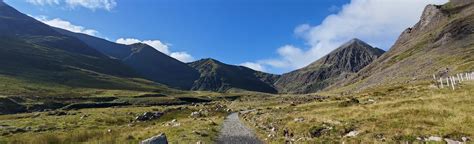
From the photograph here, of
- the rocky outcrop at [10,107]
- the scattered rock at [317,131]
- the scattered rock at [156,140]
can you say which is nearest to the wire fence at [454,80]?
the scattered rock at [317,131]

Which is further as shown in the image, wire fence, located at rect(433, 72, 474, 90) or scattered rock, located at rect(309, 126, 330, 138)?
wire fence, located at rect(433, 72, 474, 90)

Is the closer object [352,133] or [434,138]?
[434,138]

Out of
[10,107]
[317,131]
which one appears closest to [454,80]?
[317,131]

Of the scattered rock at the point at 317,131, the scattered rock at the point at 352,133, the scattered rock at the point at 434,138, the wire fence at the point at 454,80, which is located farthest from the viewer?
the wire fence at the point at 454,80

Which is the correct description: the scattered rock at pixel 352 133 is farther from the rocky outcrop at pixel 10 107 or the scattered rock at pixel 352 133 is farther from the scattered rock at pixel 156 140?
the rocky outcrop at pixel 10 107

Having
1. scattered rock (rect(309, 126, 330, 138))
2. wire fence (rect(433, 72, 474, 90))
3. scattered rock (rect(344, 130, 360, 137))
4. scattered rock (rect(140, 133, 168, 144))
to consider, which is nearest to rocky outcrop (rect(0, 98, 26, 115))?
scattered rock (rect(140, 133, 168, 144))

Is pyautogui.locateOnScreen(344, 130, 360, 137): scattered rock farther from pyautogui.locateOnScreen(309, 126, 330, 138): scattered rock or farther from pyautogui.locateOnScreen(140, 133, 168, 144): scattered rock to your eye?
pyautogui.locateOnScreen(140, 133, 168, 144): scattered rock

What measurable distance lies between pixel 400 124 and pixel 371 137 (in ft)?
Result: 14.5

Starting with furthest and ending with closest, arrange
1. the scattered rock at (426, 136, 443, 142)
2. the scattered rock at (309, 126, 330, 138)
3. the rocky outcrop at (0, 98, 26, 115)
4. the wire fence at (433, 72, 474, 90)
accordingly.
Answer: the rocky outcrop at (0, 98, 26, 115), the wire fence at (433, 72, 474, 90), the scattered rock at (309, 126, 330, 138), the scattered rock at (426, 136, 443, 142)

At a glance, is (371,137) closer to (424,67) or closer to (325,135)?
(325,135)

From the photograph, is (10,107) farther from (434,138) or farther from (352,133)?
(434,138)

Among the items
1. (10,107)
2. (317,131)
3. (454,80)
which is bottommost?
(317,131)

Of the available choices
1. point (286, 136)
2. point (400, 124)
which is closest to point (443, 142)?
point (400, 124)

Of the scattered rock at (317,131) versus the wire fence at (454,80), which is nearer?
the scattered rock at (317,131)
